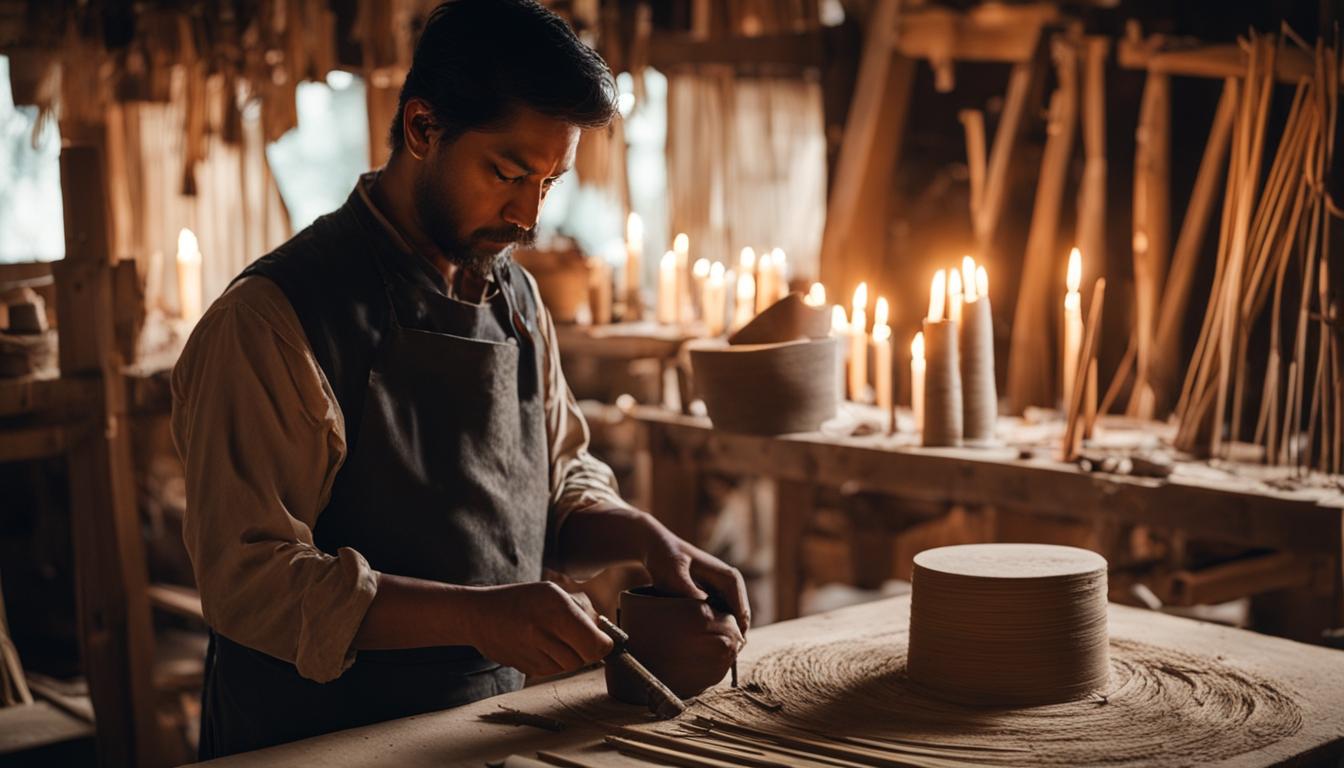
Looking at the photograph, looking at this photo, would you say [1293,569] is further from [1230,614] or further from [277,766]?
[277,766]

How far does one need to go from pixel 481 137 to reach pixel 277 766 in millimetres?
1113

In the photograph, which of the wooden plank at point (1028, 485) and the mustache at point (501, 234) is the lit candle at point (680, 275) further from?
the mustache at point (501, 234)

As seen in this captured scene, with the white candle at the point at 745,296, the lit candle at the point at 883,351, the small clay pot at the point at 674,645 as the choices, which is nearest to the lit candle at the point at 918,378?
the lit candle at the point at 883,351

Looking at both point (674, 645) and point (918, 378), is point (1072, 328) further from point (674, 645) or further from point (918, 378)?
point (674, 645)

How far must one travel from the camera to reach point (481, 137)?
8.05 feet

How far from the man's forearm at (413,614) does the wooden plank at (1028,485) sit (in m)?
2.18

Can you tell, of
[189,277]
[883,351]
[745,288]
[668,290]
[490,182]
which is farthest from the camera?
[668,290]

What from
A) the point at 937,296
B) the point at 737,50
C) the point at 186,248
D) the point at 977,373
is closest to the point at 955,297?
the point at 937,296

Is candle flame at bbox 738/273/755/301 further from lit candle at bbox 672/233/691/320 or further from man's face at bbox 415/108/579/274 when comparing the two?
man's face at bbox 415/108/579/274

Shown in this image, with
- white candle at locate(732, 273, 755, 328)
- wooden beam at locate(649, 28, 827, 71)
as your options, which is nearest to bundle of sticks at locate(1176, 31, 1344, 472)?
white candle at locate(732, 273, 755, 328)

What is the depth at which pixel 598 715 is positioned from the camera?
94.9 inches

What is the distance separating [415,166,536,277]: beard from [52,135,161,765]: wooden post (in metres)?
2.28

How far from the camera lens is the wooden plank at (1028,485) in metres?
3.55

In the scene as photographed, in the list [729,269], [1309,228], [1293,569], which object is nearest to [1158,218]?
[1309,228]
